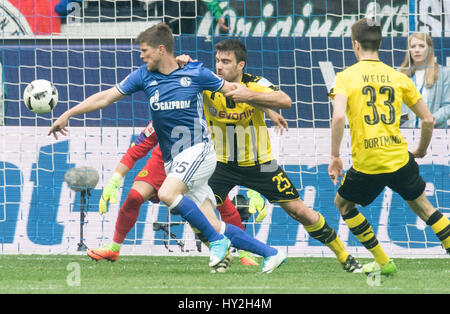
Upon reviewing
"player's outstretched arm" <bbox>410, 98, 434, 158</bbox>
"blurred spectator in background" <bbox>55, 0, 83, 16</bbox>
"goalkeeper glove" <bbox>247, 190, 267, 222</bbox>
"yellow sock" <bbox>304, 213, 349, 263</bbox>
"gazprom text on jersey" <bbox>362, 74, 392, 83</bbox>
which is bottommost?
"yellow sock" <bbox>304, 213, 349, 263</bbox>

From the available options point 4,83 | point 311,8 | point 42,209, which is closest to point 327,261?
point 42,209

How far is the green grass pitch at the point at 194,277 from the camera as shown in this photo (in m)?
5.26

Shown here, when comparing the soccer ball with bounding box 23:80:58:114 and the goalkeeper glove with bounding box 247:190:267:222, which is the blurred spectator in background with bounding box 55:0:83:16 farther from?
the goalkeeper glove with bounding box 247:190:267:222

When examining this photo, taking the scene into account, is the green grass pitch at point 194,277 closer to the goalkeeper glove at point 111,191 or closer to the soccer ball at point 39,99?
the goalkeeper glove at point 111,191

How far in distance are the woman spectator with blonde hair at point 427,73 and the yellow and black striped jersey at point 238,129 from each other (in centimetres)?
261

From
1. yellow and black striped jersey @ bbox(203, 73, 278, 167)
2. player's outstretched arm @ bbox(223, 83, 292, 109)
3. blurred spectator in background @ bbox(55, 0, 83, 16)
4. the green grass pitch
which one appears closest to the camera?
the green grass pitch

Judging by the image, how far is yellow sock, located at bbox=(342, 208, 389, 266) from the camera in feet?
21.0

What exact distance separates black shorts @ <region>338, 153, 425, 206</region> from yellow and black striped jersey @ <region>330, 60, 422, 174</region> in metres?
0.05

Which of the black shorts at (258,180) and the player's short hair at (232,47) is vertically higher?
the player's short hair at (232,47)

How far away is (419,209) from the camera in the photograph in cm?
644

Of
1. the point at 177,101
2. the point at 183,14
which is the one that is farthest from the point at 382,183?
the point at 183,14

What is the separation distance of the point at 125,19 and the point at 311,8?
2679 millimetres

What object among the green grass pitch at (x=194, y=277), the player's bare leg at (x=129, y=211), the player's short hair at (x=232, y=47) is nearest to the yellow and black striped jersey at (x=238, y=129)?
the player's short hair at (x=232, y=47)

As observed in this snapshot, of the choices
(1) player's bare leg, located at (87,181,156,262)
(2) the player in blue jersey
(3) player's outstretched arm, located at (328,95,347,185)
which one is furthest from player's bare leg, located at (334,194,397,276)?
(1) player's bare leg, located at (87,181,156,262)
